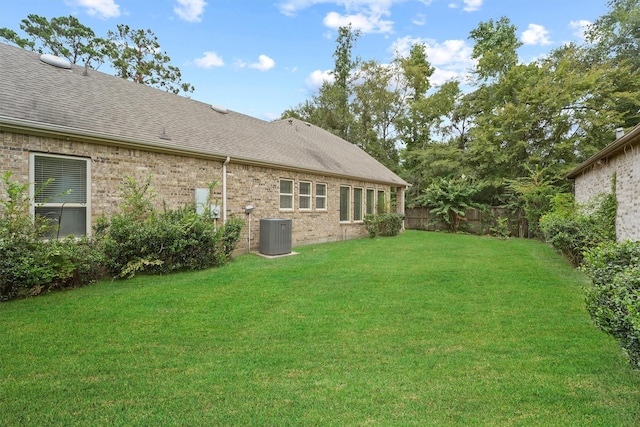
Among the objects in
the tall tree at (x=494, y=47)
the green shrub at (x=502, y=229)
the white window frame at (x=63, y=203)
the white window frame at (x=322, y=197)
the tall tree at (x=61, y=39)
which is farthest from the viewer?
the tall tree at (x=494, y=47)

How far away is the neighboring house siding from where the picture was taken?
5.78 m

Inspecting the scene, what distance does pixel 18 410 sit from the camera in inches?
86.1

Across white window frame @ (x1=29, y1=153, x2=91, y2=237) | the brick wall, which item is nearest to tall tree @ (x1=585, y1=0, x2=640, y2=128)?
the brick wall

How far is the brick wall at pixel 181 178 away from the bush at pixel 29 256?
2.88ft

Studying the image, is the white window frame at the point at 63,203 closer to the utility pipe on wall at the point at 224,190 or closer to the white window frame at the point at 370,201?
the utility pipe on wall at the point at 224,190

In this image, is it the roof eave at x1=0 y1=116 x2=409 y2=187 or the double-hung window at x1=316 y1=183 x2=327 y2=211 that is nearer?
the roof eave at x1=0 y1=116 x2=409 y2=187

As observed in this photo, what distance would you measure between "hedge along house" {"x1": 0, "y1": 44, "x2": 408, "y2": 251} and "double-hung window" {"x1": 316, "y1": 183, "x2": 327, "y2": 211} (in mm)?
51

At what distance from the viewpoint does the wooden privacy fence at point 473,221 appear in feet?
52.0

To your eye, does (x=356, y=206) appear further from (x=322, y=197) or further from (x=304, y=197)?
(x=304, y=197)

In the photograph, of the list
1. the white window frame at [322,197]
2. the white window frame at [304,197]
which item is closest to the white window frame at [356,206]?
the white window frame at [322,197]

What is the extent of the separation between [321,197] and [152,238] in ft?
22.6

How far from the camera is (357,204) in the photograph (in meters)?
14.1

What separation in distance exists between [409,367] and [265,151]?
8.74 metres

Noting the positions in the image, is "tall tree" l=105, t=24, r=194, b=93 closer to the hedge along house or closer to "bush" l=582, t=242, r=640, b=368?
the hedge along house
